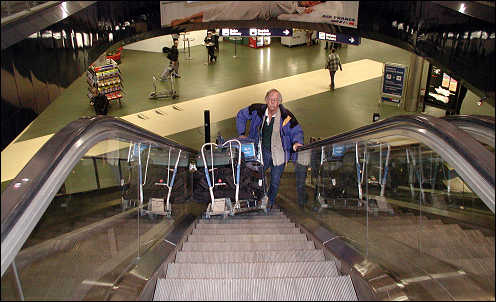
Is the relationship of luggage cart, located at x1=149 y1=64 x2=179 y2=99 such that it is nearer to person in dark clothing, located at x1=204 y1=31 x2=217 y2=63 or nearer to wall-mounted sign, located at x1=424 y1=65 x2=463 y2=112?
person in dark clothing, located at x1=204 y1=31 x2=217 y2=63

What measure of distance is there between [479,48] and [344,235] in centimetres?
431

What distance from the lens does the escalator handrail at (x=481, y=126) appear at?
3336 millimetres

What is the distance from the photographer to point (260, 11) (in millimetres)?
11133

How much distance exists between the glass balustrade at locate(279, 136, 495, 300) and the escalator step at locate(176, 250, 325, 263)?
1.43ft

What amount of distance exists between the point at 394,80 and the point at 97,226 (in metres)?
11.2

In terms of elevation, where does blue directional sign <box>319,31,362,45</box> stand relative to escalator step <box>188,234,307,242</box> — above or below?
above

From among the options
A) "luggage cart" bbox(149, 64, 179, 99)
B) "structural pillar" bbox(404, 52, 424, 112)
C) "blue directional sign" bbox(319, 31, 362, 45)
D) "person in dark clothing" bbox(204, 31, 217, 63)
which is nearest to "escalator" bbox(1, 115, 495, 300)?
"blue directional sign" bbox(319, 31, 362, 45)

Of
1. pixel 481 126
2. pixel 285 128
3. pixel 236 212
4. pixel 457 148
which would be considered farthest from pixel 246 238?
pixel 285 128

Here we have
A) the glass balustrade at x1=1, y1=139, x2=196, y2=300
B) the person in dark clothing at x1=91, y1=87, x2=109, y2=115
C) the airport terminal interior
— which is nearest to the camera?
the glass balustrade at x1=1, y1=139, x2=196, y2=300

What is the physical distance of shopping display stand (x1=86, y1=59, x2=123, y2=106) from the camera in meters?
12.8

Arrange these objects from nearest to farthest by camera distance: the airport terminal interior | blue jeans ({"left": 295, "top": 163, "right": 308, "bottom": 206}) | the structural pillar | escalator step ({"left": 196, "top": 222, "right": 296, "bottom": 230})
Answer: the airport terminal interior → escalator step ({"left": 196, "top": 222, "right": 296, "bottom": 230}) → blue jeans ({"left": 295, "top": 163, "right": 308, "bottom": 206}) → the structural pillar

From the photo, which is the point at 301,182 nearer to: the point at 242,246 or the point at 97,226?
the point at 242,246

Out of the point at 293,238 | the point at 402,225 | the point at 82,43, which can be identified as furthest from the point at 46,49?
the point at 402,225

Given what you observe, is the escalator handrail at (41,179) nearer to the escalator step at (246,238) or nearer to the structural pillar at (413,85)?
the escalator step at (246,238)
